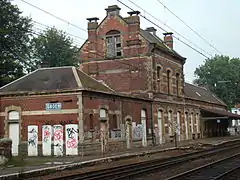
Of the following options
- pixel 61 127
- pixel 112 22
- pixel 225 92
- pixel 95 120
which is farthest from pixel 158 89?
pixel 225 92

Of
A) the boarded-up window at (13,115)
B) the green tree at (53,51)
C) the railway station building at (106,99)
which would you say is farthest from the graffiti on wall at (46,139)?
the green tree at (53,51)

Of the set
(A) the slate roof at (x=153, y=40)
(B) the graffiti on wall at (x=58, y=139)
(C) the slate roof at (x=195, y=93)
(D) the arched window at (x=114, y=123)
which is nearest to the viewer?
(B) the graffiti on wall at (x=58, y=139)

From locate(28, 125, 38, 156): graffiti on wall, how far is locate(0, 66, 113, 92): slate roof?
2586 mm

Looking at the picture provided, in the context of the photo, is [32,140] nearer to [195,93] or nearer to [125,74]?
[125,74]

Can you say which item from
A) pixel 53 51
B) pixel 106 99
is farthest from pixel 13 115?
pixel 53 51

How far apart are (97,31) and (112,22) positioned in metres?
1.70

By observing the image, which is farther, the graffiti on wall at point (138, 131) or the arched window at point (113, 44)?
the arched window at point (113, 44)

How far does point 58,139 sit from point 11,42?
69.6 feet

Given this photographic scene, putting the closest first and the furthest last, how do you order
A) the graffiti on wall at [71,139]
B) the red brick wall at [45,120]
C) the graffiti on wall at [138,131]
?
the graffiti on wall at [71,139], the red brick wall at [45,120], the graffiti on wall at [138,131]

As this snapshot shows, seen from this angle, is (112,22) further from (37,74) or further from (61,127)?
(61,127)

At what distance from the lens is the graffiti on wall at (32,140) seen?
85.2ft

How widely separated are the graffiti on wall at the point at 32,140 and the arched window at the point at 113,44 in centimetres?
1313

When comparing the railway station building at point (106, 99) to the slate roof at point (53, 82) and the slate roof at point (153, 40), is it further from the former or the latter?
the slate roof at point (153, 40)

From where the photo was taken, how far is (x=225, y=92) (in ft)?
250
